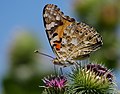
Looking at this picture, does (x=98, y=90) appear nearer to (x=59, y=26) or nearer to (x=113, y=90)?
(x=113, y=90)

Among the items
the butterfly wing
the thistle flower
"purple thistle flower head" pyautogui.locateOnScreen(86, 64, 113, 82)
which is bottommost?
the thistle flower

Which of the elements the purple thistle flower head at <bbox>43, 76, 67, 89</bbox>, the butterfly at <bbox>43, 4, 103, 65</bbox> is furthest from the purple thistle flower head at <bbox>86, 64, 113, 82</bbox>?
the purple thistle flower head at <bbox>43, 76, 67, 89</bbox>

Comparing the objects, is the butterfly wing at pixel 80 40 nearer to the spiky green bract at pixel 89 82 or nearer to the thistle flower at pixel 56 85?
the spiky green bract at pixel 89 82

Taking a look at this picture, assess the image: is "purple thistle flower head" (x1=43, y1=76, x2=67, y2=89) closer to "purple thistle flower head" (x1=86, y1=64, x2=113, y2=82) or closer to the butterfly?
the butterfly

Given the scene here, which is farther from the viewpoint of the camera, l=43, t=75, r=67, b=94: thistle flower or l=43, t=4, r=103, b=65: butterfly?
l=43, t=4, r=103, b=65: butterfly

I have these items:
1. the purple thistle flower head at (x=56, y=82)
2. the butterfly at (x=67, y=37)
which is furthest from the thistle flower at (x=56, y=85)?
the butterfly at (x=67, y=37)

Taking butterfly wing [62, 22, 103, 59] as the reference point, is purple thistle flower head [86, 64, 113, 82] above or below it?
below

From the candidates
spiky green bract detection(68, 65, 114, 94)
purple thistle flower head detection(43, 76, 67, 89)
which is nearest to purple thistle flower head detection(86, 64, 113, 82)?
spiky green bract detection(68, 65, 114, 94)
